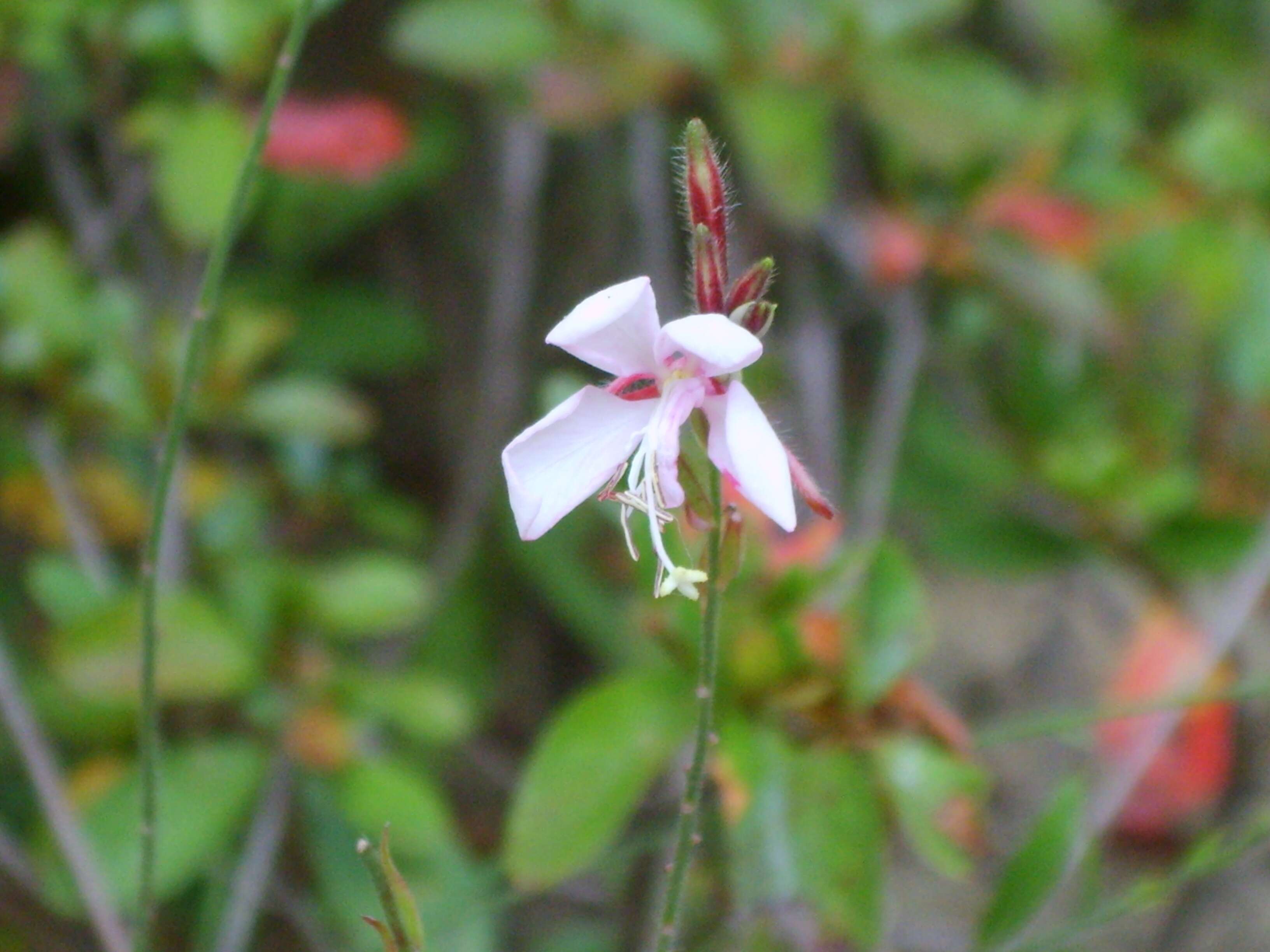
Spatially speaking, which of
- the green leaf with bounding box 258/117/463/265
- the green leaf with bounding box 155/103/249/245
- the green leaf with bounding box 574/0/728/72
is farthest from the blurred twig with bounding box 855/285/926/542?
the green leaf with bounding box 155/103/249/245

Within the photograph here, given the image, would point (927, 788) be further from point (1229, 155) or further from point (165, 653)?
point (1229, 155)

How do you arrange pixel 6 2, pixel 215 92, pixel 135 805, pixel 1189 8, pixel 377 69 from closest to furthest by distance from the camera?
pixel 135 805
pixel 6 2
pixel 215 92
pixel 377 69
pixel 1189 8

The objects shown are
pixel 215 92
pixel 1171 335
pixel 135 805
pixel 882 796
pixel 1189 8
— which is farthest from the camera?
pixel 1189 8

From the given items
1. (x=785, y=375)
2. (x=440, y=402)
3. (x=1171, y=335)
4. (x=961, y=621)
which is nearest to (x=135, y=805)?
(x=785, y=375)

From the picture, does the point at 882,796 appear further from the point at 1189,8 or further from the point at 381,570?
the point at 1189,8

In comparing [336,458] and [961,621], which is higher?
[336,458]

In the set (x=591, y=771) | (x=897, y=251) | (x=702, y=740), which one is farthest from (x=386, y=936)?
(x=897, y=251)
